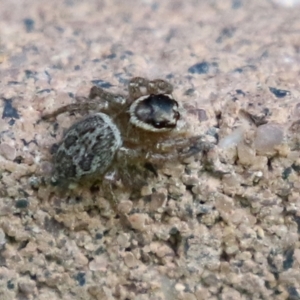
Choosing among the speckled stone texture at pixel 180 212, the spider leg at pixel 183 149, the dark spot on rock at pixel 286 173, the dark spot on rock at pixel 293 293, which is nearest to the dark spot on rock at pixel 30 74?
the speckled stone texture at pixel 180 212

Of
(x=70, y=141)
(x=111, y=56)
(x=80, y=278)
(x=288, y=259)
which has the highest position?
(x=111, y=56)

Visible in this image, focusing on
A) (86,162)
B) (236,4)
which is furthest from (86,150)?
(236,4)

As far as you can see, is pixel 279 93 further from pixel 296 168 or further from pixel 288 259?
pixel 288 259

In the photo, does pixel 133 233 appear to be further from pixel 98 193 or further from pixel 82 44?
pixel 82 44

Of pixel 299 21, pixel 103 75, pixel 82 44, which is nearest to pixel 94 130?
pixel 103 75

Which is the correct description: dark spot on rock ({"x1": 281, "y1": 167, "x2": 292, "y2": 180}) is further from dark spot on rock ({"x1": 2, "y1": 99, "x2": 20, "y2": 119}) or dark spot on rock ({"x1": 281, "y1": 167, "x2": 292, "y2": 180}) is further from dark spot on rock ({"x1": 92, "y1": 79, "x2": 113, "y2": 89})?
dark spot on rock ({"x1": 2, "y1": 99, "x2": 20, "y2": 119})

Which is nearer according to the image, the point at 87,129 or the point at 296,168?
the point at 296,168
